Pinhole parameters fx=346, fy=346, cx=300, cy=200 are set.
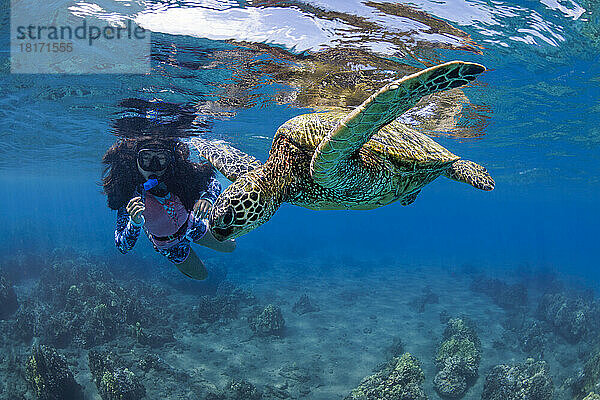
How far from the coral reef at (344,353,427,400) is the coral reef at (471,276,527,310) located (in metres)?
13.1

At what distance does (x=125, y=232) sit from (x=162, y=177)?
3.87 ft

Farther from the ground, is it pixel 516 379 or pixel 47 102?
pixel 47 102

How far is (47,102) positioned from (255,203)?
14.3m

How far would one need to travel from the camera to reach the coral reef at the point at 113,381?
8578 mm

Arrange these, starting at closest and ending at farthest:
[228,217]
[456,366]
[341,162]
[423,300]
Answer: [228,217]
[341,162]
[456,366]
[423,300]

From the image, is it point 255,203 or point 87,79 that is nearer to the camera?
point 255,203

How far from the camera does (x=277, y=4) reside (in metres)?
6.93

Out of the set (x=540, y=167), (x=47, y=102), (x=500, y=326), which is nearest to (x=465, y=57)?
(x=500, y=326)

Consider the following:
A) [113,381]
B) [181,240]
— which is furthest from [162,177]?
[113,381]

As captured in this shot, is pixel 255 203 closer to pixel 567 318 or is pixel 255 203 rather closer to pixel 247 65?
pixel 247 65

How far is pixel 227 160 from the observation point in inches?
180

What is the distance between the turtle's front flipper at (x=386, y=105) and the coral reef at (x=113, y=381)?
8.94 m

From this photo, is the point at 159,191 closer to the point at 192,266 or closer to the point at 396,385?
the point at 192,266

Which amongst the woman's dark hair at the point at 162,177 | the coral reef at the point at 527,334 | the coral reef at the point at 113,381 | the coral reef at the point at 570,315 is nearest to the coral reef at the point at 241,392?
the coral reef at the point at 113,381
